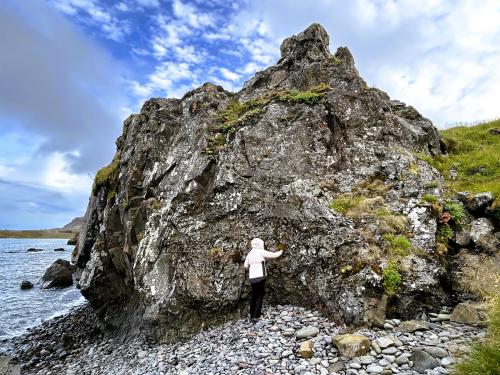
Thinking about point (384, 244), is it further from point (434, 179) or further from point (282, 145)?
point (282, 145)

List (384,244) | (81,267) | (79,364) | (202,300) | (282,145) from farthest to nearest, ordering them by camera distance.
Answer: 1. (81,267)
2. (282,145)
3. (79,364)
4. (202,300)
5. (384,244)

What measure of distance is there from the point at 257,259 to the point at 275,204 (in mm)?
3381

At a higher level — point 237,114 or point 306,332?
point 237,114

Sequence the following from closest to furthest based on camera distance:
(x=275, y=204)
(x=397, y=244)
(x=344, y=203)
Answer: (x=397, y=244) → (x=344, y=203) → (x=275, y=204)

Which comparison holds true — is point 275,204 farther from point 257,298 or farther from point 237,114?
point 237,114

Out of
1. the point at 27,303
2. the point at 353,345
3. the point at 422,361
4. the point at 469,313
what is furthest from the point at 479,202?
the point at 27,303

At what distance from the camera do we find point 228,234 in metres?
17.1

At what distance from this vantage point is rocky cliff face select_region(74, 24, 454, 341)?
13867 millimetres

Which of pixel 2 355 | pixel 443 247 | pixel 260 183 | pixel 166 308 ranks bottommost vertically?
pixel 2 355

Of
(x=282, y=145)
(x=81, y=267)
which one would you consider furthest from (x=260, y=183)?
(x=81, y=267)

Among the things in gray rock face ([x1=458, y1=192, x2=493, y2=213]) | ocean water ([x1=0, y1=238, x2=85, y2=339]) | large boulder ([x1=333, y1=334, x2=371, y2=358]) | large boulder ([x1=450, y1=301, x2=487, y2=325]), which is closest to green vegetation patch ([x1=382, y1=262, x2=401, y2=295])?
large boulder ([x1=450, y1=301, x2=487, y2=325])

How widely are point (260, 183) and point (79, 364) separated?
13.4 meters

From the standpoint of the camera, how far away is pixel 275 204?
17234 mm

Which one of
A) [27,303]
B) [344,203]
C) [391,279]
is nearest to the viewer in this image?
[391,279]
